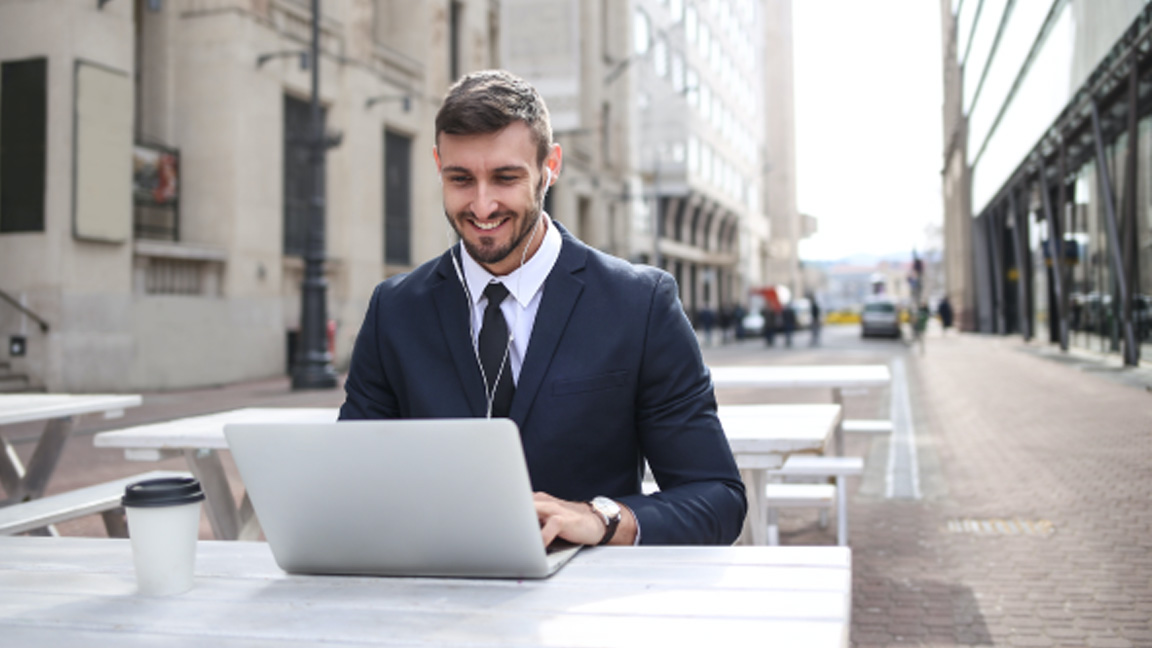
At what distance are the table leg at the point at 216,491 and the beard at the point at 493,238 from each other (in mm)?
2396

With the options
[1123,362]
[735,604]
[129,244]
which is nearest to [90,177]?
[129,244]

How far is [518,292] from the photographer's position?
2285 millimetres

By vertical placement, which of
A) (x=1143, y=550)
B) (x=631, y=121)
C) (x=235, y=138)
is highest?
(x=631, y=121)

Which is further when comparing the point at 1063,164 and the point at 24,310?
the point at 1063,164

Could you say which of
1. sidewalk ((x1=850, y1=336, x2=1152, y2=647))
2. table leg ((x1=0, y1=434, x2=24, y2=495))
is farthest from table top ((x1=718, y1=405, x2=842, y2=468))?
table leg ((x1=0, y1=434, x2=24, y2=495))

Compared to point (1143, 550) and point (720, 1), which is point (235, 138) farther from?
point (720, 1)

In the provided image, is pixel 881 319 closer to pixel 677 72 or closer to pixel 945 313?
pixel 945 313

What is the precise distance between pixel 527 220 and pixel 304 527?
33.4 inches

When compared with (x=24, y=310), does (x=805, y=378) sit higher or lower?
lower

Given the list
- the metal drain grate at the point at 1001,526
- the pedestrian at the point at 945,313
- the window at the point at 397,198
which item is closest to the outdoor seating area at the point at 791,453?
the metal drain grate at the point at 1001,526

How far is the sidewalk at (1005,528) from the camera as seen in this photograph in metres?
4.11

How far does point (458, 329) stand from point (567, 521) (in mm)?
625

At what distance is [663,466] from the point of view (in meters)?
2.25

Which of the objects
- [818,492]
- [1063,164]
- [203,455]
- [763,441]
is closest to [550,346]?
[763,441]
